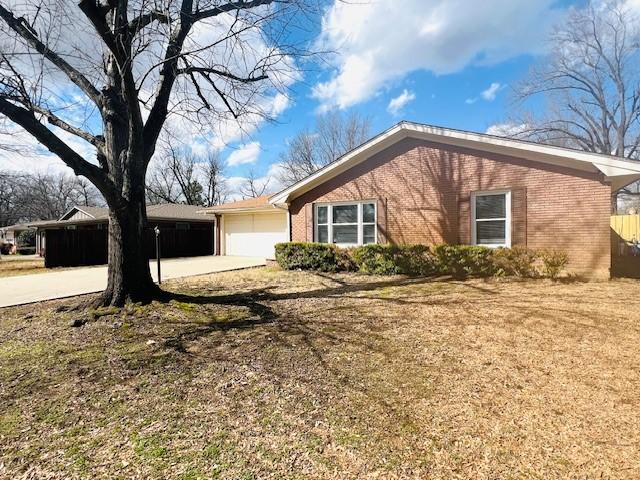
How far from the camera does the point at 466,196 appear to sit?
10055 millimetres

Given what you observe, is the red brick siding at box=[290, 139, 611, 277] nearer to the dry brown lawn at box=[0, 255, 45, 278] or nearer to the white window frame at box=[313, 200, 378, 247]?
the white window frame at box=[313, 200, 378, 247]

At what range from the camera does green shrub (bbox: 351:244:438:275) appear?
32.8ft

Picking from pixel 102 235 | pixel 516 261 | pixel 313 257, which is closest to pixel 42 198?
pixel 102 235

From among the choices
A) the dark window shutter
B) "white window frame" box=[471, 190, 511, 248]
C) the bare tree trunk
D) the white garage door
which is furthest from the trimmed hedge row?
the bare tree trunk

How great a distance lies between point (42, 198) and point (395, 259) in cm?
5363

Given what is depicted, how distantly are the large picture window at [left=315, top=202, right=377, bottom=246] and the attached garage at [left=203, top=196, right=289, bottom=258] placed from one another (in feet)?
11.8

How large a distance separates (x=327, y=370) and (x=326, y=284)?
18.1ft

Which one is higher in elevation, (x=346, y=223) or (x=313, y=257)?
(x=346, y=223)

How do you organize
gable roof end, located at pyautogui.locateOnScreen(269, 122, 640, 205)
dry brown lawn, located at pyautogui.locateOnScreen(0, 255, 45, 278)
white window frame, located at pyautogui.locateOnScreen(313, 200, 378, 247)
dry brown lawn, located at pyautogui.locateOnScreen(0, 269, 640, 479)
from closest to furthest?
dry brown lawn, located at pyautogui.locateOnScreen(0, 269, 640, 479)
gable roof end, located at pyautogui.locateOnScreen(269, 122, 640, 205)
white window frame, located at pyautogui.locateOnScreen(313, 200, 378, 247)
dry brown lawn, located at pyautogui.locateOnScreen(0, 255, 45, 278)

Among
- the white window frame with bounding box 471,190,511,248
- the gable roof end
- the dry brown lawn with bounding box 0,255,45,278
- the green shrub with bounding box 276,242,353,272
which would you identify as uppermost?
the gable roof end

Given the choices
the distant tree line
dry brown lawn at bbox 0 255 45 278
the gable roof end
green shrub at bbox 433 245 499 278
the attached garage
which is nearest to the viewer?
the gable roof end

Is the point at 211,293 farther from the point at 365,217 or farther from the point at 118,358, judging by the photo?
the point at 365,217

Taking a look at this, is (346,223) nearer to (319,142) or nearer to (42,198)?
(319,142)

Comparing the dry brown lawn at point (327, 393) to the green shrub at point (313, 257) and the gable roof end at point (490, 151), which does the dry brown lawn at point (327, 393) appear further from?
the green shrub at point (313, 257)
